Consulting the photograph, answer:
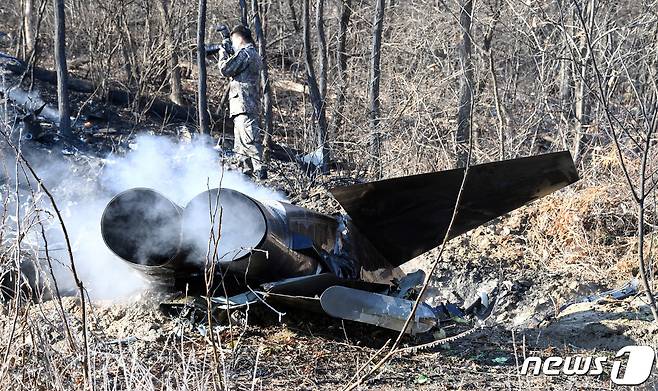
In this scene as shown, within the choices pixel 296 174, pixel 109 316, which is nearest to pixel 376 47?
pixel 296 174

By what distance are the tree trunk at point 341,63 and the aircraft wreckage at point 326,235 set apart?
7721 millimetres

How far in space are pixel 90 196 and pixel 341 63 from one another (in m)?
8.74

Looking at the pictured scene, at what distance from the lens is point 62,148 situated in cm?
1241

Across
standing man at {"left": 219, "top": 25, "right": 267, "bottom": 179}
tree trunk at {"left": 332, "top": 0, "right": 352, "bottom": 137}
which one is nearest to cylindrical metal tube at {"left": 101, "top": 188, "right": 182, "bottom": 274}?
standing man at {"left": 219, "top": 25, "right": 267, "bottom": 179}

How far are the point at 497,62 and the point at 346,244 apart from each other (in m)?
13.3

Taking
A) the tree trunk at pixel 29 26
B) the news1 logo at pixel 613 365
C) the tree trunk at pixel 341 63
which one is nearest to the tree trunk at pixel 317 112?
the tree trunk at pixel 341 63

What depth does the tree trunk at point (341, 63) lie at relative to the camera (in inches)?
586

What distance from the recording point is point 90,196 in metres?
10.3

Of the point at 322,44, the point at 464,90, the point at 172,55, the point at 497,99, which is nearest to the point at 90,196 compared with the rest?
the point at 497,99

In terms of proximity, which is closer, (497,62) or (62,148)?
(62,148)

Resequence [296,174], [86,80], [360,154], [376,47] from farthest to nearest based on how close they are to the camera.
A: 1. [86,80]
2. [376,47]
3. [360,154]
4. [296,174]

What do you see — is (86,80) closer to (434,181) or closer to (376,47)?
(376,47)

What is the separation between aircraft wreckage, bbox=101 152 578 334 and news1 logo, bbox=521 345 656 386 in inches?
32.2

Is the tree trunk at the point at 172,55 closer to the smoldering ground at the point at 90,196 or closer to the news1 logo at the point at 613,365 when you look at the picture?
the smoldering ground at the point at 90,196
